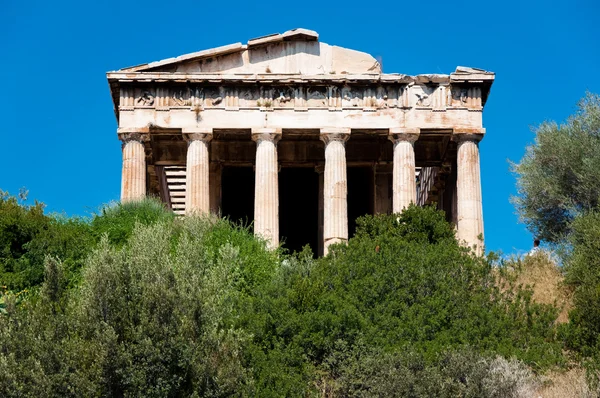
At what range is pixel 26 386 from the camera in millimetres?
22312

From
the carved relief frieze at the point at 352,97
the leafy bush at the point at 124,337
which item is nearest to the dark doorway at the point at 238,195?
the carved relief frieze at the point at 352,97

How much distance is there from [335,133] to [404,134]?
1922 millimetres

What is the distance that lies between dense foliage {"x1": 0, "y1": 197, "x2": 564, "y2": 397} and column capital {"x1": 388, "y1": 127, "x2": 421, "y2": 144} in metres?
5.89

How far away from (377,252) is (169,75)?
9753 millimetres

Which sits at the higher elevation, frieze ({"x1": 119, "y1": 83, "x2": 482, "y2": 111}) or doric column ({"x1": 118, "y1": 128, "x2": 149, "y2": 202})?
frieze ({"x1": 119, "y1": 83, "x2": 482, "y2": 111})

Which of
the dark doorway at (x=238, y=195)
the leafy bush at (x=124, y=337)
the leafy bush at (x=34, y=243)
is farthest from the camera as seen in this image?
the dark doorway at (x=238, y=195)

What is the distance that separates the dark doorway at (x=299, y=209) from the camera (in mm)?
43094

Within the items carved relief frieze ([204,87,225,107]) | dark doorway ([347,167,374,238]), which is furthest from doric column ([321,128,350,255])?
dark doorway ([347,167,374,238])

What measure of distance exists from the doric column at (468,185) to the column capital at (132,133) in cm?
862

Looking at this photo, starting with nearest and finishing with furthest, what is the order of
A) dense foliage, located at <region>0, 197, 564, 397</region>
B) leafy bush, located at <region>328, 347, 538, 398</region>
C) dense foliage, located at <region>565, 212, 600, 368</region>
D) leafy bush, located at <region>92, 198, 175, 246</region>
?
1. dense foliage, located at <region>0, 197, 564, 397</region>
2. leafy bush, located at <region>328, 347, 538, 398</region>
3. dense foliage, located at <region>565, 212, 600, 368</region>
4. leafy bush, located at <region>92, 198, 175, 246</region>

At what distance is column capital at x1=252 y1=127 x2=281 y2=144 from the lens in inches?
1436

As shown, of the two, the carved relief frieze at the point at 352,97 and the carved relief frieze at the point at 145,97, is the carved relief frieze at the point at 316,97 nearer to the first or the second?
the carved relief frieze at the point at 352,97

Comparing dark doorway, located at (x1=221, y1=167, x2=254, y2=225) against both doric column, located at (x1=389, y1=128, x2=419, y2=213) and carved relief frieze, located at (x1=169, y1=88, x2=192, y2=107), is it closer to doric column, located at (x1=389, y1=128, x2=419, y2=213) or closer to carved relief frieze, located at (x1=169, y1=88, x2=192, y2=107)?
carved relief frieze, located at (x1=169, y1=88, x2=192, y2=107)

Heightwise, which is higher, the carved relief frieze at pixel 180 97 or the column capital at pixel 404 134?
the carved relief frieze at pixel 180 97
